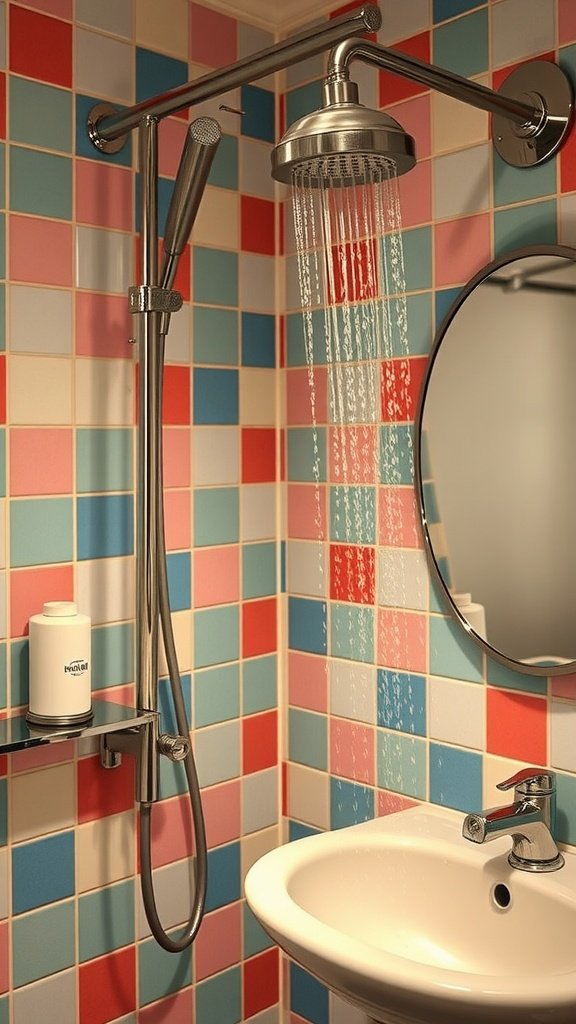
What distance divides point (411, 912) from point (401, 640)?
43cm

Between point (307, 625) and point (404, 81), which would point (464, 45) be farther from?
point (307, 625)

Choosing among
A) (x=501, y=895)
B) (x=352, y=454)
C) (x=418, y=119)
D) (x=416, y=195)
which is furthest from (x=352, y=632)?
(x=418, y=119)

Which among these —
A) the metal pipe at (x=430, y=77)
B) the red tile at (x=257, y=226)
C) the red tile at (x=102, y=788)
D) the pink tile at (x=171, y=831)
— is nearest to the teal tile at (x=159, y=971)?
the pink tile at (x=171, y=831)

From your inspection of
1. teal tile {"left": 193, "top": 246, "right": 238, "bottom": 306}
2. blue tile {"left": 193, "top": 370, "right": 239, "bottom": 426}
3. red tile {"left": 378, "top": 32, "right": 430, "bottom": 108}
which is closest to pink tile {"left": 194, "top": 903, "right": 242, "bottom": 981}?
blue tile {"left": 193, "top": 370, "right": 239, "bottom": 426}

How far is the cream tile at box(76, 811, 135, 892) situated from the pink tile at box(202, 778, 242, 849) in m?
0.18

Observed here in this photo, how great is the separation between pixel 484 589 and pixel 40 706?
683 mm

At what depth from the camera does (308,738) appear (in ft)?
6.46

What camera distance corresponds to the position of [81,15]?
164 centimetres

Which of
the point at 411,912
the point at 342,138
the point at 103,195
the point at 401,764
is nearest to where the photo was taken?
the point at 342,138

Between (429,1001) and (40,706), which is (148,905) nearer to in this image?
(40,706)

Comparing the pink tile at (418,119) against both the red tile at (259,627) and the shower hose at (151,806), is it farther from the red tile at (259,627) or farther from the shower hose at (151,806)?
the red tile at (259,627)

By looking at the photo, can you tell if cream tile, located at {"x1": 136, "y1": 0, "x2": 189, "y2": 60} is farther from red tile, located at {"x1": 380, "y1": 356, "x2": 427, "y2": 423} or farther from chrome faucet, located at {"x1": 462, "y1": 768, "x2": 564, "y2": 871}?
chrome faucet, located at {"x1": 462, "y1": 768, "x2": 564, "y2": 871}

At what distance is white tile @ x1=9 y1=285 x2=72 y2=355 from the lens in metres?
1.57

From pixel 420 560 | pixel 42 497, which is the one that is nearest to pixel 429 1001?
pixel 420 560
